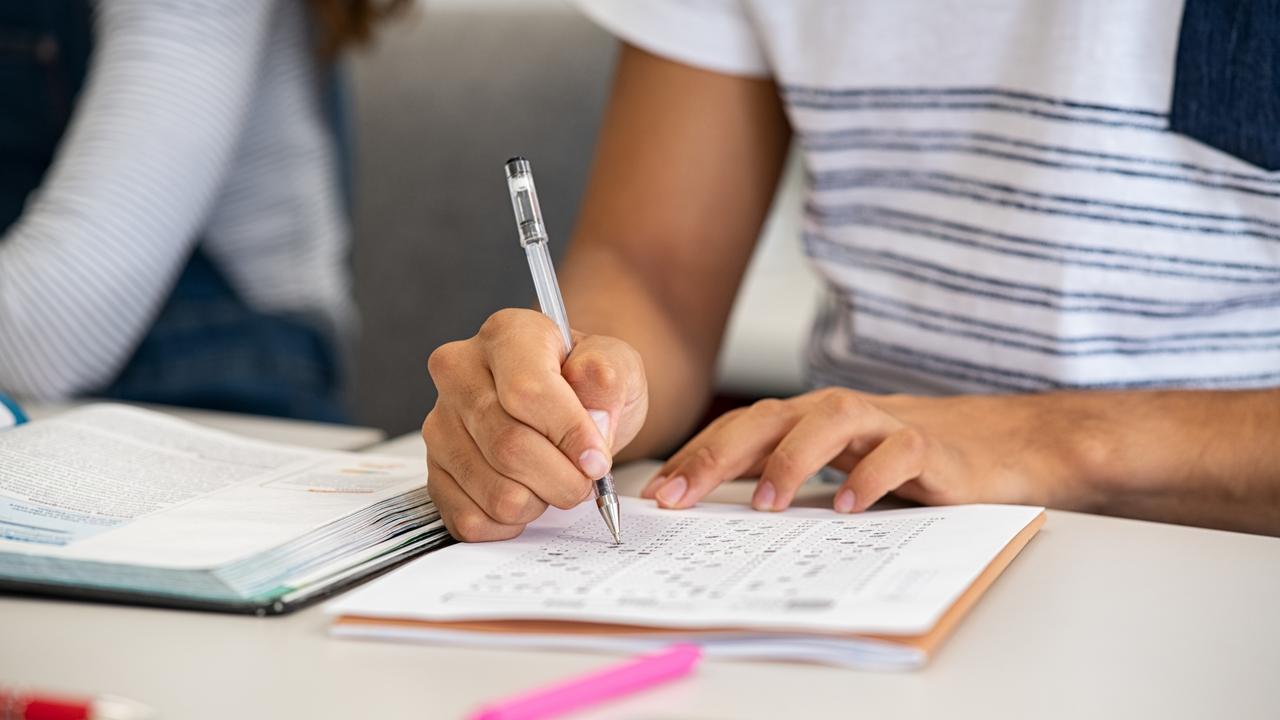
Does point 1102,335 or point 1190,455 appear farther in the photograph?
point 1102,335

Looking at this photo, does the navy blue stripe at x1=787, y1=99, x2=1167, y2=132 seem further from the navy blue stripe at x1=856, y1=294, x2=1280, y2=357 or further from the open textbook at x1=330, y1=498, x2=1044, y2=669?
the open textbook at x1=330, y1=498, x2=1044, y2=669

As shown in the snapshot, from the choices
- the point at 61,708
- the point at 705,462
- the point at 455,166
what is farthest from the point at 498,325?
the point at 455,166

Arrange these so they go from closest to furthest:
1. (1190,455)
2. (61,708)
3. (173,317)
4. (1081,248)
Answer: (61,708) → (1190,455) → (1081,248) → (173,317)

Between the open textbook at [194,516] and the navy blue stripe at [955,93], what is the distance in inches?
15.9

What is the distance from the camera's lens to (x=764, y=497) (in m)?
0.62

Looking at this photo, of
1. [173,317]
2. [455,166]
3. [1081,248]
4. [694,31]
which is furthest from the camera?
[455,166]

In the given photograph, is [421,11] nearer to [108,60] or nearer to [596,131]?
[596,131]

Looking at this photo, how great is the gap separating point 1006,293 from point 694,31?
295 millimetres

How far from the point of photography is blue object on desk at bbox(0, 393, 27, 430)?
772 millimetres

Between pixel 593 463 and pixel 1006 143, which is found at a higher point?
pixel 1006 143

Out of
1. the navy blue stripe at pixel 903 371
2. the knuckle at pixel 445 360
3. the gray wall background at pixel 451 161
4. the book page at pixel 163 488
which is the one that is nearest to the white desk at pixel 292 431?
the book page at pixel 163 488

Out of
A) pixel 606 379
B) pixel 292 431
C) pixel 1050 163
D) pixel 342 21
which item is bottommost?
pixel 292 431

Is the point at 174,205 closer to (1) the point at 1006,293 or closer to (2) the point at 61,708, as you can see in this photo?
(1) the point at 1006,293

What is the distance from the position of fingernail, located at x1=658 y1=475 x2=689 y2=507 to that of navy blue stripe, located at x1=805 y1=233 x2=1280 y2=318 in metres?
0.32
